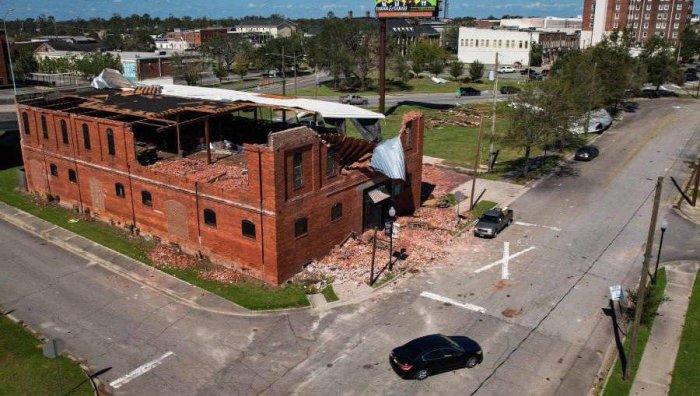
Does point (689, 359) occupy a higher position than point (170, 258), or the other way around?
point (170, 258)

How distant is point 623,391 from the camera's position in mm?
22062

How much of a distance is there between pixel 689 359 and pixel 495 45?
445 ft

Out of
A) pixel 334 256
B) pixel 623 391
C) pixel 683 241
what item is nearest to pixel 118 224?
pixel 334 256

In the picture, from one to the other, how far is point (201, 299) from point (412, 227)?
15523 millimetres

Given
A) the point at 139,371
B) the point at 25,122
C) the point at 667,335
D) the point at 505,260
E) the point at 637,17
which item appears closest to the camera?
the point at 139,371

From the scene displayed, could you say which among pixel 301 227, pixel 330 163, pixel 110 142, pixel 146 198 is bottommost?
pixel 301 227

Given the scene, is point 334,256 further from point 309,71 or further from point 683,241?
point 309,71

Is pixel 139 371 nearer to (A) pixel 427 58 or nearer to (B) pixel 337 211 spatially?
(B) pixel 337 211

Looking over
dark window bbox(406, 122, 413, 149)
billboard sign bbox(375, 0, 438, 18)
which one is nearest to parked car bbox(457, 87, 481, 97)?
billboard sign bbox(375, 0, 438, 18)

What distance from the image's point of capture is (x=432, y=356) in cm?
2262

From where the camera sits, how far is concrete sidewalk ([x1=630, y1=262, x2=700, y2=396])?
73.9 feet

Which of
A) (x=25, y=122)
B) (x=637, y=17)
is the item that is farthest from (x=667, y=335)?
(x=637, y=17)

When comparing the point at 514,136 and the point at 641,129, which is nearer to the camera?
the point at 514,136

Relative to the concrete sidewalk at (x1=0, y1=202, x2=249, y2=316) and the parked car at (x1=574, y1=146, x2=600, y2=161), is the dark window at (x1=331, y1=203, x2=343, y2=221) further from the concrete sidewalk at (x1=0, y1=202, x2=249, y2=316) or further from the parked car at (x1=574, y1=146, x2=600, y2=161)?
the parked car at (x1=574, y1=146, x2=600, y2=161)
